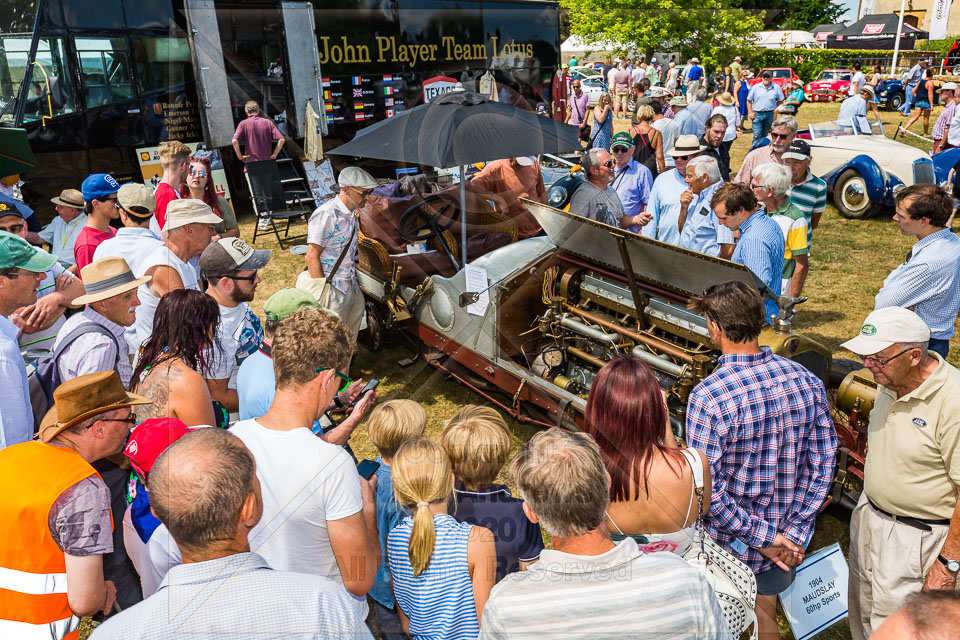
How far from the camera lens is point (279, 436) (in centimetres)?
191

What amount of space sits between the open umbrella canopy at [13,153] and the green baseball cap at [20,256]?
323 cm

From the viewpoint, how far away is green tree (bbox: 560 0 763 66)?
1847 mm

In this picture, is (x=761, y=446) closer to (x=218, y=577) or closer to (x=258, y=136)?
(x=218, y=577)

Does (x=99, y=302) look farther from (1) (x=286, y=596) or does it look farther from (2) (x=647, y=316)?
(2) (x=647, y=316)

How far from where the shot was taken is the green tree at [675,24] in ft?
6.06

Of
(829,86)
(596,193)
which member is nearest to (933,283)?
(596,193)

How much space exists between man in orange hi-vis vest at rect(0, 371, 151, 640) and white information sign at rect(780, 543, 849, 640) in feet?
8.09

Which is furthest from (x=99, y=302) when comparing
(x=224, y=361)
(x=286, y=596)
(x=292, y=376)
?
(x=286, y=596)

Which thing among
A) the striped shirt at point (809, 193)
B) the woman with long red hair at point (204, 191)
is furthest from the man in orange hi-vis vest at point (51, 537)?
the striped shirt at point (809, 193)

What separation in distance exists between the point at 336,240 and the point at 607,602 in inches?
137

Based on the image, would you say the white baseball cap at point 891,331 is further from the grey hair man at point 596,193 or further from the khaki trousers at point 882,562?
the grey hair man at point 596,193

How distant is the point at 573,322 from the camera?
140 inches

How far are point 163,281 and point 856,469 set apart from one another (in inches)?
146

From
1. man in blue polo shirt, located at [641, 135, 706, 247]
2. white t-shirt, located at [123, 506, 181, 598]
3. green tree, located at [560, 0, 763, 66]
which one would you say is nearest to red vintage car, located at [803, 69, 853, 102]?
man in blue polo shirt, located at [641, 135, 706, 247]
